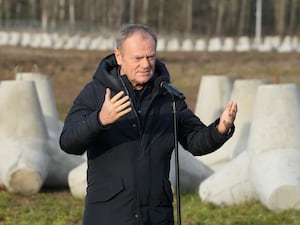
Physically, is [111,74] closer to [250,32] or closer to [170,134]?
[170,134]

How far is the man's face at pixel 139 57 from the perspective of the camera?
446 cm

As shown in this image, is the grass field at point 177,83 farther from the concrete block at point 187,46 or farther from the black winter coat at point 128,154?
the concrete block at point 187,46

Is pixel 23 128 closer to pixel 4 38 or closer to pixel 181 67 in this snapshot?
pixel 181 67

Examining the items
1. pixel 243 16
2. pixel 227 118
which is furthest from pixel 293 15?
pixel 227 118

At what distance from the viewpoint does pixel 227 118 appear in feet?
15.3

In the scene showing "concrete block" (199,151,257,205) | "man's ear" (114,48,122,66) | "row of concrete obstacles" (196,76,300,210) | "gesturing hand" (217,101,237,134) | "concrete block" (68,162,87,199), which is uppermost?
"man's ear" (114,48,122,66)

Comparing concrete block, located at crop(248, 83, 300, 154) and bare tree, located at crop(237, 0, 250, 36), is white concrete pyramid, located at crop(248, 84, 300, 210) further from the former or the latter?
bare tree, located at crop(237, 0, 250, 36)

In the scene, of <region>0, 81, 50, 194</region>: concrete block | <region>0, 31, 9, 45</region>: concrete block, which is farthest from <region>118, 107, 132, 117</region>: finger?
<region>0, 31, 9, 45</region>: concrete block

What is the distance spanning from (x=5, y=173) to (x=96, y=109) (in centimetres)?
687

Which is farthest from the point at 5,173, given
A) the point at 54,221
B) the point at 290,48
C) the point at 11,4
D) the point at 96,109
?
the point at 11,4

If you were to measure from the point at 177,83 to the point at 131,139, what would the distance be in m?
28.1

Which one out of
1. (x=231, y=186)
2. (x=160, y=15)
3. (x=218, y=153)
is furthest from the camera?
(x=160, y=15)

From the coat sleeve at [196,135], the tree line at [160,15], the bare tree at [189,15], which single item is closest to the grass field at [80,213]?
the coat sleeve at [196,135]

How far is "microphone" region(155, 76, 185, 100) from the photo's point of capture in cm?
450
